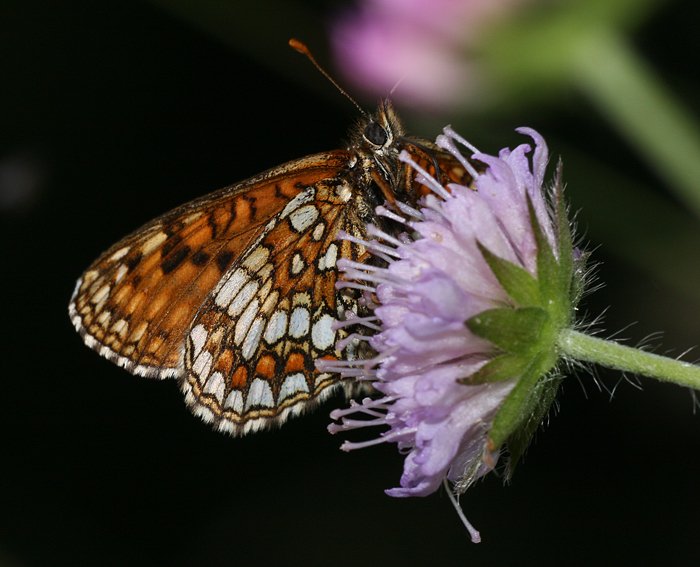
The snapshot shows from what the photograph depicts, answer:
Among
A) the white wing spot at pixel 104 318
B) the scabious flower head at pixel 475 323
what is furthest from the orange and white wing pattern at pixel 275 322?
the scabious flower head at pixel 475 323

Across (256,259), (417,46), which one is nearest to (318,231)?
(256,259)

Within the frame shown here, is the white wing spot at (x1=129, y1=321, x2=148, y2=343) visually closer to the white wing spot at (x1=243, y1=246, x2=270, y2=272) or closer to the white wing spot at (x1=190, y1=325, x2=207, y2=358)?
the white wing spot at (x1=190, y1=325, x2=207, y2=358)

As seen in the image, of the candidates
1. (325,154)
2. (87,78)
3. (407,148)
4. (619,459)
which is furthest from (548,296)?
(87,78)

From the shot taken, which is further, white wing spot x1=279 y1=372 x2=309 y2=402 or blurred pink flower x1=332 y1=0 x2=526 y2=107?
blurred pink flower x1=332 y1=0 x2=526 y2=107

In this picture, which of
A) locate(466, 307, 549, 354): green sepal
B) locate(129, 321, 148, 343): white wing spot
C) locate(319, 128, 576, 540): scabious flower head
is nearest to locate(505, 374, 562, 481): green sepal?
locate(319, 128, 576, 540): scabious flower head

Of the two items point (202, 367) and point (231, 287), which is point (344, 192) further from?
point (202, 367)

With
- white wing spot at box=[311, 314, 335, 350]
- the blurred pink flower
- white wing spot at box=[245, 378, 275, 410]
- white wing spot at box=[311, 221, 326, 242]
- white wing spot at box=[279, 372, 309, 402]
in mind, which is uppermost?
the blurred pink flower

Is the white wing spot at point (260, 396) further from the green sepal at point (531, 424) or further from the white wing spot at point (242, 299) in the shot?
the green sepal at point (531, 424)
